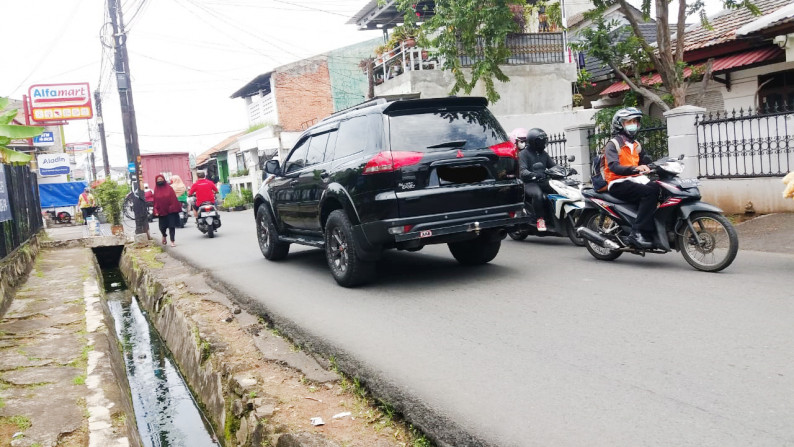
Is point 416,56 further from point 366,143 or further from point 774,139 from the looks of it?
point 366,143

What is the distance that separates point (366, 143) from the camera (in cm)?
693

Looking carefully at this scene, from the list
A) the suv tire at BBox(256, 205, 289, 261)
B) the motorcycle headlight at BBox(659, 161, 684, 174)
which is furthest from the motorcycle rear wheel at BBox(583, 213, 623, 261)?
the suv tire at BBox(256, 205, 289, 261)

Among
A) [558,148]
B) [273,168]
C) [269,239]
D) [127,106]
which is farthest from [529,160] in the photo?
[127,106]

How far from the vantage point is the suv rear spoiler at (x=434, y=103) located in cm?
677

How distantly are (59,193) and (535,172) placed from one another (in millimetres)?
29736

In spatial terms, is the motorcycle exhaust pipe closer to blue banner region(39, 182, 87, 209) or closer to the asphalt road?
the asphalt road

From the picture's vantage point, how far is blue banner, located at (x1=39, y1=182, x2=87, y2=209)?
105 feet

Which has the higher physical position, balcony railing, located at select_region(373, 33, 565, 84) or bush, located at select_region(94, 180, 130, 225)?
balcony railing, located at select_region(373, 33, 565, 84)

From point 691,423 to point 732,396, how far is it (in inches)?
18.9

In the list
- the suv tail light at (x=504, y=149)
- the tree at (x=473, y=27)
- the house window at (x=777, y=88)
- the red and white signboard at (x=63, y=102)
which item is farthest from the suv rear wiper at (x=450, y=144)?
the red and white signboard at (x=63, y=102)

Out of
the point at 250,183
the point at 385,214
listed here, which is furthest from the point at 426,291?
the point at 250,183

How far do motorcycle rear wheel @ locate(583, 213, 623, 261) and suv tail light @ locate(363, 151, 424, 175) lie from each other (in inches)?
106

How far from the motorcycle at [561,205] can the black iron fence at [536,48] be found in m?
11.9

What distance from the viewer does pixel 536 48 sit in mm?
21125
